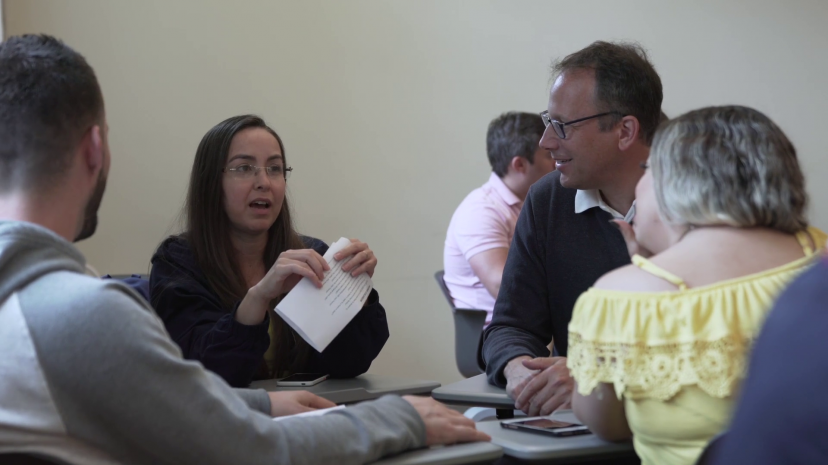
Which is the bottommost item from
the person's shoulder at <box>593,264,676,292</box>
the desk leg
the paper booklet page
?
the desk leg

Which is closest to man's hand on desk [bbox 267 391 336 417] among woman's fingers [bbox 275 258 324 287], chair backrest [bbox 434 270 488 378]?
woman's fingers [bbox 275 258 324 287]

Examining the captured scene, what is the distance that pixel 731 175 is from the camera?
122cm

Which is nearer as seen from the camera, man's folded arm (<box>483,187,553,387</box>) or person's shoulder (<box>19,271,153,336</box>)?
person's shoulder (<box>19,271,153,336</box>)

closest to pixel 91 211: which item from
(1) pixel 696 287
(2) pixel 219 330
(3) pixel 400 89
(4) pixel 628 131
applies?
(2) pixel 219 330

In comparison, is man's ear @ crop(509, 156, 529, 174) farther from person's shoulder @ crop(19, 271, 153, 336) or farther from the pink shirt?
person's shoulder @ crop(19, 271, 153, 336)

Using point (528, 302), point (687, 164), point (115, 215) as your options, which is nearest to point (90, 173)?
point (687, 164)

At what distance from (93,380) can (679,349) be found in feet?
2.65

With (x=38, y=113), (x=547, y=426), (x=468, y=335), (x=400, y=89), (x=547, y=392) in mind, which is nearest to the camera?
(x=38, y=113)

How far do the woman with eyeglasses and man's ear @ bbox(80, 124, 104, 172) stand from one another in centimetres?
74

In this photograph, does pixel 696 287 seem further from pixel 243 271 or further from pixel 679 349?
pixel 243 271

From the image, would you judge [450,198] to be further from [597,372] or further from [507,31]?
[597,372]

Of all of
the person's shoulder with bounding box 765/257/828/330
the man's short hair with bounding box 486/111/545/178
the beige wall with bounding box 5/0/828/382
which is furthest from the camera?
the man's short hair with bounding box 486/111/545/178

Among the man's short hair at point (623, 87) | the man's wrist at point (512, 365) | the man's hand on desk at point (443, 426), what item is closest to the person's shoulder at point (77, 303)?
the man's hand on desk at point (443, 426)

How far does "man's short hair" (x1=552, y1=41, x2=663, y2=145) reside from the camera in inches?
88.4
